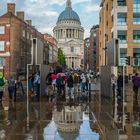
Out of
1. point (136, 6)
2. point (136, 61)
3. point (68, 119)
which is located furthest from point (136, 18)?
point (68, 119)

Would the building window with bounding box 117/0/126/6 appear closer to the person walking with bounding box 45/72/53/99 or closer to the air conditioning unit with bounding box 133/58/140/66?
the air conditioning unit with bounding box 133/58/140/66

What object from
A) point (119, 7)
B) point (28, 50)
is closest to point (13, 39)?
point (28, 50)

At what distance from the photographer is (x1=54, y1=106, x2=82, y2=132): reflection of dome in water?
1378cm

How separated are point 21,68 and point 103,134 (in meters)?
64.8

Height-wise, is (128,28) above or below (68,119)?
above

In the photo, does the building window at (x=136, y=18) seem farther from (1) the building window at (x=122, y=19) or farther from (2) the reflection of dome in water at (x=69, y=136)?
(2) the reflection of dome in water at (x=69, y=136)

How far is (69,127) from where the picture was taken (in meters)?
14.0

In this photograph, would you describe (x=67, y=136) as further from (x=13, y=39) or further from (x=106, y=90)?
(x=13, y=39)

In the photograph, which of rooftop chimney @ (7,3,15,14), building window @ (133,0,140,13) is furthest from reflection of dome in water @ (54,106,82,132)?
rooftop chimney @ (7,3,15,14)

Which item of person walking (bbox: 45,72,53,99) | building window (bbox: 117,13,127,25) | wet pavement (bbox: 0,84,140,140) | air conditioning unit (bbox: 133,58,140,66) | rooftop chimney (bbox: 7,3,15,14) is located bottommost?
wet pavement (bbox: 0,84,140,140)

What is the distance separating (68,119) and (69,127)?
6.82ft

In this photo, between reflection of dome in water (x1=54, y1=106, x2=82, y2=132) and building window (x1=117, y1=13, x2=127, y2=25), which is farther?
building window (x1=117, y1=13, x2=127, y2=25)

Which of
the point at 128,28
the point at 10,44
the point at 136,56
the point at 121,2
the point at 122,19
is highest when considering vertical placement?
the point at 121,2

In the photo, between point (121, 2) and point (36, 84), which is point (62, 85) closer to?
point (36, 84)
